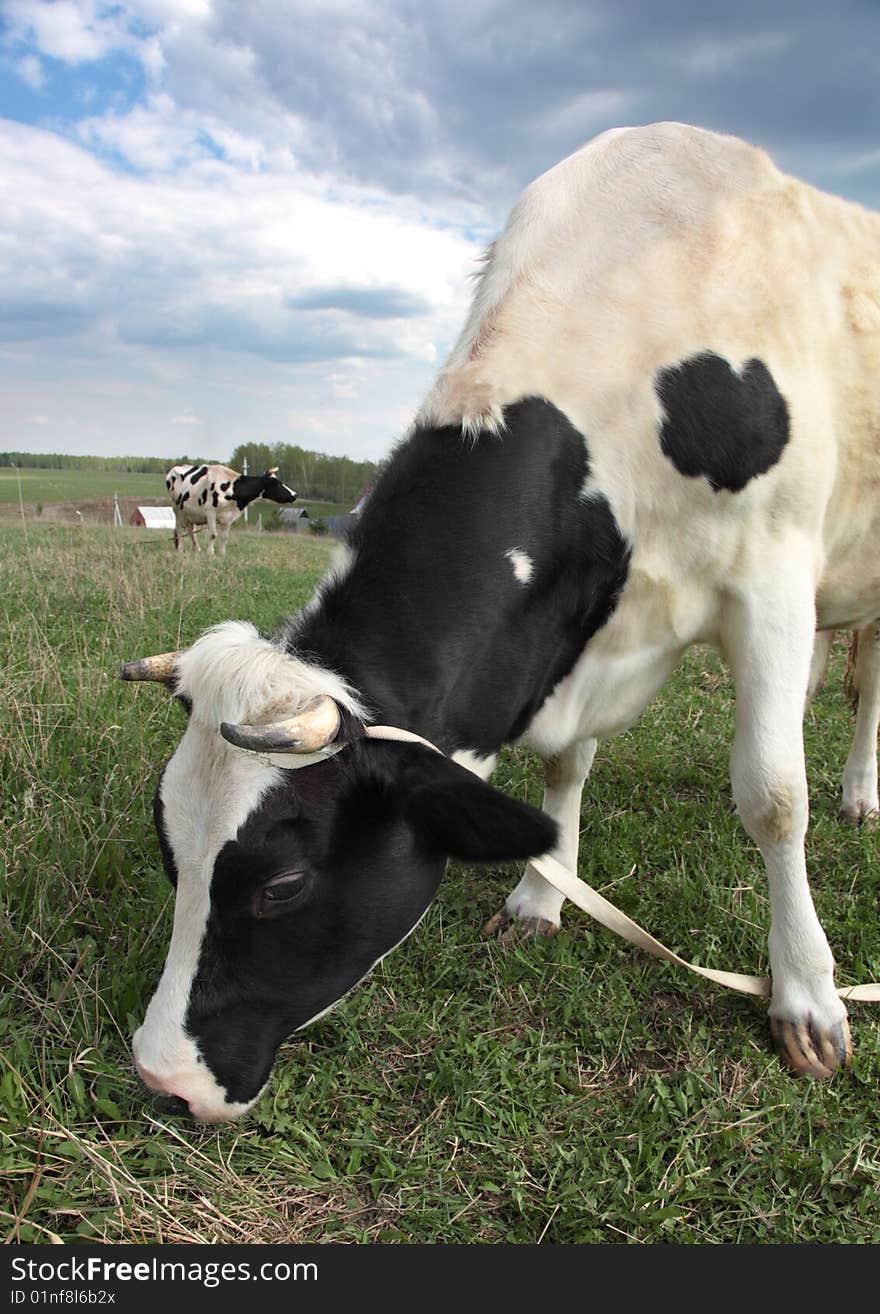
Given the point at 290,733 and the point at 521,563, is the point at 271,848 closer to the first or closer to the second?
the point at 290,733

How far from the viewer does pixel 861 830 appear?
4.41 meters

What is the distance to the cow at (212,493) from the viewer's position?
20297 mm

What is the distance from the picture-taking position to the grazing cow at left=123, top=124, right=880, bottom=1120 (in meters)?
2.16

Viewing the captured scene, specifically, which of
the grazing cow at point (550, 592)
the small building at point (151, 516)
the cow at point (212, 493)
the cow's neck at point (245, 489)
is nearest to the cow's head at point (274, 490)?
the cow at point (212, 493)

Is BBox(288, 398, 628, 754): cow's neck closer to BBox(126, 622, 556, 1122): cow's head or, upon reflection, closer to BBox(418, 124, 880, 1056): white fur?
BBox(418, 124, 880, 1056): white fur

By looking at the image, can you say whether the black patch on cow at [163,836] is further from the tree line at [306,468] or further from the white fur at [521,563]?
the tree line at [306,468]

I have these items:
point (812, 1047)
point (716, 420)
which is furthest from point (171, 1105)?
point (716, 420)

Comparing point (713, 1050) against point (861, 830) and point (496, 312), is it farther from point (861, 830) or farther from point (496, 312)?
point (496, 312)

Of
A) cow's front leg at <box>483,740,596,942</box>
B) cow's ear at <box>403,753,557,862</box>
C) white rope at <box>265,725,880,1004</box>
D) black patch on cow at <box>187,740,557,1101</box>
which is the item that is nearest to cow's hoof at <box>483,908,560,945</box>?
cow's front leg at <box>483,740,596,942</box>

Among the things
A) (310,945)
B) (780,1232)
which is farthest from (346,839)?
(780,1232)

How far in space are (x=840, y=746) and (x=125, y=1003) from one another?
4299mm

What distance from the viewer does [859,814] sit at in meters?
4.57

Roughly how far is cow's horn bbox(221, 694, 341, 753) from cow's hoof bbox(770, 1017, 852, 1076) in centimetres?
190

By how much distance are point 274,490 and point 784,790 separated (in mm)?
20537
